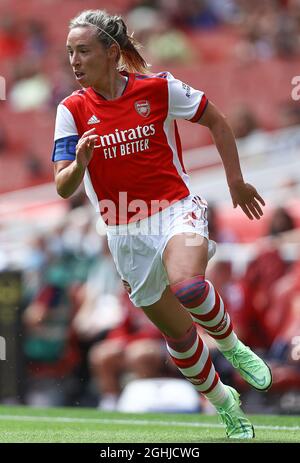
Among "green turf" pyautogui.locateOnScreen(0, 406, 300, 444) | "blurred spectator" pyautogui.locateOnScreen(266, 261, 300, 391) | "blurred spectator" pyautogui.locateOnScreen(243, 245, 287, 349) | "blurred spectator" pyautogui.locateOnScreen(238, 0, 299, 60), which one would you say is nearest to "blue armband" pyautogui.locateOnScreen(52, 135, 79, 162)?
"green turf" pyautogui.locateOnScreen(0, 406, 300, 444)

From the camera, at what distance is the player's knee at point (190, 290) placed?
19.8ft

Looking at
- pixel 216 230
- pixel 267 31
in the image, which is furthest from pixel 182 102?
pixel 267 31

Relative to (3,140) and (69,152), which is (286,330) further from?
(3,140)

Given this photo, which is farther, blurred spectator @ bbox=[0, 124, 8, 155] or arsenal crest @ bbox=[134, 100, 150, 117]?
blurred spectator @ bbox=[0, 124, 8, 155]

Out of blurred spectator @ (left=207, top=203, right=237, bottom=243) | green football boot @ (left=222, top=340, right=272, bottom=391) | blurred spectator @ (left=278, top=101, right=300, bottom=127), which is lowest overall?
green football boot @ (left=222, top=340, right=272, bottom=391)

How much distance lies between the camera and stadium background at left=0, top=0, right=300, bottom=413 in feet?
33.2

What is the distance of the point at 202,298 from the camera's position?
241 inches

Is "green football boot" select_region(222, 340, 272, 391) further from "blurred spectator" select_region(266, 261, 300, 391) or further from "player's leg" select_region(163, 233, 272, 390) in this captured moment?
"blurred spectator" select_region(266, 261, 300, 391)

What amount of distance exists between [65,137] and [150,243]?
71cm

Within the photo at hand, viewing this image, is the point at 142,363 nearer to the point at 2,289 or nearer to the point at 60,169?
the point at 2,289

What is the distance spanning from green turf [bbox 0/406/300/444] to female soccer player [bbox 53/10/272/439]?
0.39 m

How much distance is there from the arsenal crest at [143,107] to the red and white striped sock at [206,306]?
934mm

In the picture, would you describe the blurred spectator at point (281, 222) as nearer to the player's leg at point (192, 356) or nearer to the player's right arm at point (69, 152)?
the player's leg at point (192, 356)

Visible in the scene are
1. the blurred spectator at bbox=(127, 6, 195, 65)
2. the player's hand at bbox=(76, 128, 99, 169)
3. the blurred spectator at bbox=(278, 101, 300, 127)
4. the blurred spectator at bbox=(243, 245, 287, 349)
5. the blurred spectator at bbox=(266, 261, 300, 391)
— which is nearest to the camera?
the player's hand at bbox=(76, 128, 99, 169)
